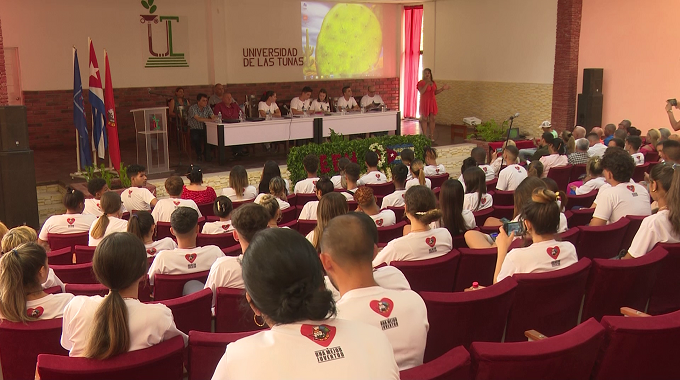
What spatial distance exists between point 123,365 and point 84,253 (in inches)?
105

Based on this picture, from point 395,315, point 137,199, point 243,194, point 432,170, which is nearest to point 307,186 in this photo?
point 243,194

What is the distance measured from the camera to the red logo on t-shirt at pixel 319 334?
5.21ft

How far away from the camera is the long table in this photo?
36.8ft

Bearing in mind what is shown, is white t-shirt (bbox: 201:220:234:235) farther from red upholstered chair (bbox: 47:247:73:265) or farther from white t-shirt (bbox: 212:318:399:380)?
white t-shirt (bbox: 212:318:399:380)

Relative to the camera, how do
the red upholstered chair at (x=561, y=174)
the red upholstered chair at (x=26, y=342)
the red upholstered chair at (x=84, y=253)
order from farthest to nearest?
1. the red upholstered chair at (x=561, y=174)
2. the red upholstered chair at (x=84, y=253)
3. the red upholstered chair at (x=26, y=342)

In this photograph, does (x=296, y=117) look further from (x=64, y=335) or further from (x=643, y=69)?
(x=64, y=335)

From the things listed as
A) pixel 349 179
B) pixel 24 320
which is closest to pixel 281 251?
pixel 24 320

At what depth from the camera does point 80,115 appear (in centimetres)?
953

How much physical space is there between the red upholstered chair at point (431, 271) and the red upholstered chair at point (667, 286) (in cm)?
123

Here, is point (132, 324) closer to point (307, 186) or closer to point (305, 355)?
point (305, 355)

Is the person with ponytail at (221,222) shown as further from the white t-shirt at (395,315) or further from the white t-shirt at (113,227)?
the white t-shirt at (395,315)

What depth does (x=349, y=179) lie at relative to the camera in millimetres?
6762

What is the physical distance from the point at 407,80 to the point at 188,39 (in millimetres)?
6564

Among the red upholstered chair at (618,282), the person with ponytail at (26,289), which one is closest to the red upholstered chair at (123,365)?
the person with ponytail at (26,289)
